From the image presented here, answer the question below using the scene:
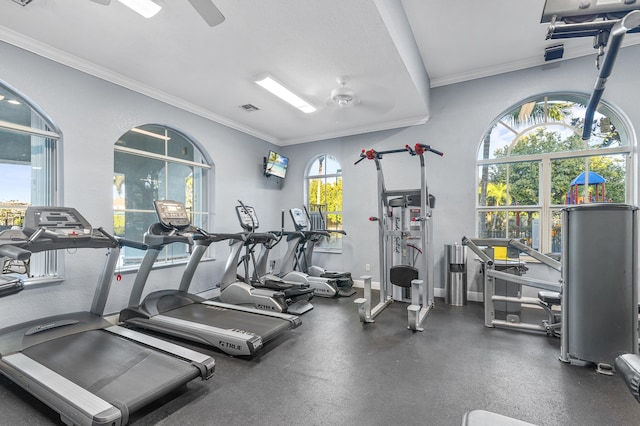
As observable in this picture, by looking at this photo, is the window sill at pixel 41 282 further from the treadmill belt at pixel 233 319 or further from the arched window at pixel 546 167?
the arched window at pixel 546 167

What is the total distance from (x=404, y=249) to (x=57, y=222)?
4.21 m

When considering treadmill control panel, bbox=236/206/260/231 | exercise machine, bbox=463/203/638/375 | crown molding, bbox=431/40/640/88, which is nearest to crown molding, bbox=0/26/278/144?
treadmill control panel, bbox=236/206/260/231

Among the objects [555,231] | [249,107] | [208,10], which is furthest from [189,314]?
[555,231]

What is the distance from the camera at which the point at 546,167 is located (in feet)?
14.3

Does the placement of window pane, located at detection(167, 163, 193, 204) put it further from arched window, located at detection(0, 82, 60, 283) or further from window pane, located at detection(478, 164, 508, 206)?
window pane, located at detection(478, 164, 508, 206)

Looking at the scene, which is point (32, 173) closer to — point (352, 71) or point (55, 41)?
point (55, 41)

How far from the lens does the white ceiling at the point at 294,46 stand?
8.88 ft

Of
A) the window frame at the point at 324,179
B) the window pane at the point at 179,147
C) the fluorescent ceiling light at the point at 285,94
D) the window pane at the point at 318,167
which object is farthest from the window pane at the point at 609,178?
the window pane at the point at 179,147

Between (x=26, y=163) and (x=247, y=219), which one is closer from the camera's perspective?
(x=26, y=163)

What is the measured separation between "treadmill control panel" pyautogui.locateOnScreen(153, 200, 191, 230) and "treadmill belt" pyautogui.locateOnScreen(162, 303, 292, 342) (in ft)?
3.33

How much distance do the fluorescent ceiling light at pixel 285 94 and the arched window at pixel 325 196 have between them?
1.64 m

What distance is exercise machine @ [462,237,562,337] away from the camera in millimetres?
3178

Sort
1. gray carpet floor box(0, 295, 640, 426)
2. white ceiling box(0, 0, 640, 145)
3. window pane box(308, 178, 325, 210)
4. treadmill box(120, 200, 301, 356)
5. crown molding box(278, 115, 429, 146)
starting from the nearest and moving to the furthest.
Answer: gray carpet floor box(0, 295, 640, 426) → white ceiling box(0, 0, 640, 145) → treadmill box(120, 200, 301, 356) → crown molding box(278, 115, 429, 146) → window pane box(308, 178, 325, 210)

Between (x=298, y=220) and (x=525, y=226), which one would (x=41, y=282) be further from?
(x=525, y=226)
